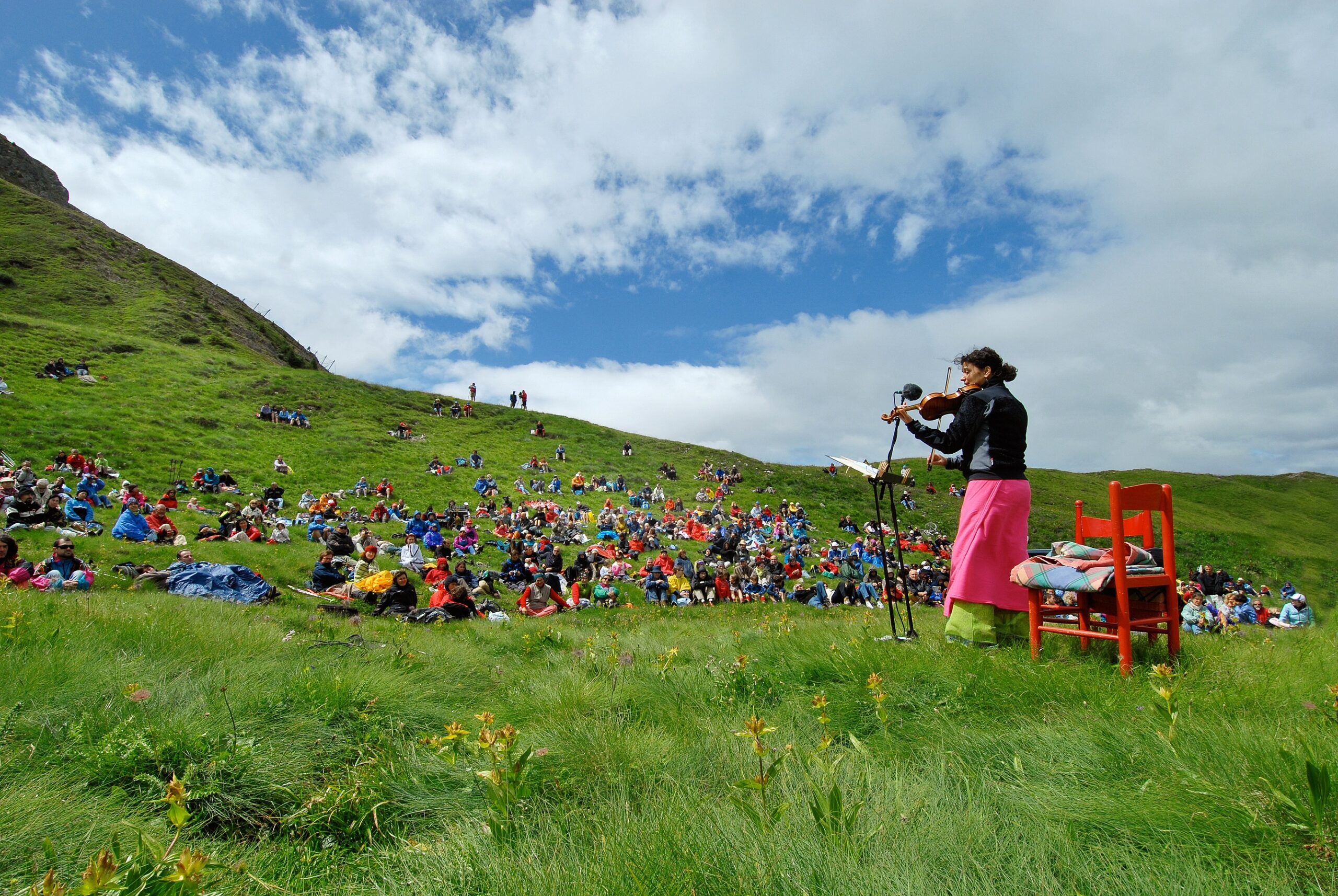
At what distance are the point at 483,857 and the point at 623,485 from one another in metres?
32.5

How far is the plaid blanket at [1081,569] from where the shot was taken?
137 inches

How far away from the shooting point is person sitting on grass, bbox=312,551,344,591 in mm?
12742

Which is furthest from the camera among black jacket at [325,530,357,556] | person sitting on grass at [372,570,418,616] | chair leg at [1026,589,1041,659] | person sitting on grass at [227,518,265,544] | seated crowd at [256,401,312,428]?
seated crowd at [256,401,312,428]

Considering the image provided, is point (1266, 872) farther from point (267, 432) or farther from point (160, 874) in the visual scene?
point (267, 432)

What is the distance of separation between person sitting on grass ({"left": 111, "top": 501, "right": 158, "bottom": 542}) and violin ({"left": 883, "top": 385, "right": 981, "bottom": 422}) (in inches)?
612

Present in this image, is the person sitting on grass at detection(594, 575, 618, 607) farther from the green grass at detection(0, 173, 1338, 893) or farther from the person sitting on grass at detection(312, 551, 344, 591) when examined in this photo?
the green grass at detection(0, 173, 1338, 893)

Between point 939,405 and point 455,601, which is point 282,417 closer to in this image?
point 455,601

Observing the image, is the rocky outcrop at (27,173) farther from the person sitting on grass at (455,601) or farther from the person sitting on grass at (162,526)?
the person sitting on grass at (455,601)

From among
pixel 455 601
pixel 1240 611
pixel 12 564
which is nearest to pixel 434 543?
pixel 455 601

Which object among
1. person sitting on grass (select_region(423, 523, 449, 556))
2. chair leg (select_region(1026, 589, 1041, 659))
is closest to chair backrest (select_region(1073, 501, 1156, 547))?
chair leg (select_region(1026, 589, 1041, 659))

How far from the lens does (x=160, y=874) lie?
1.13 meters

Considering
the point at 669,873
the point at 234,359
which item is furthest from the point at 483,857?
the point at 234,359

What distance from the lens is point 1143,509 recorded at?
3.79m

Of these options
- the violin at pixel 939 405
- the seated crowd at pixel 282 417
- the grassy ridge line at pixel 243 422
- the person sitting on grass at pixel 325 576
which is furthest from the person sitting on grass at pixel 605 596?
the seated crowd at pixel 282 417
